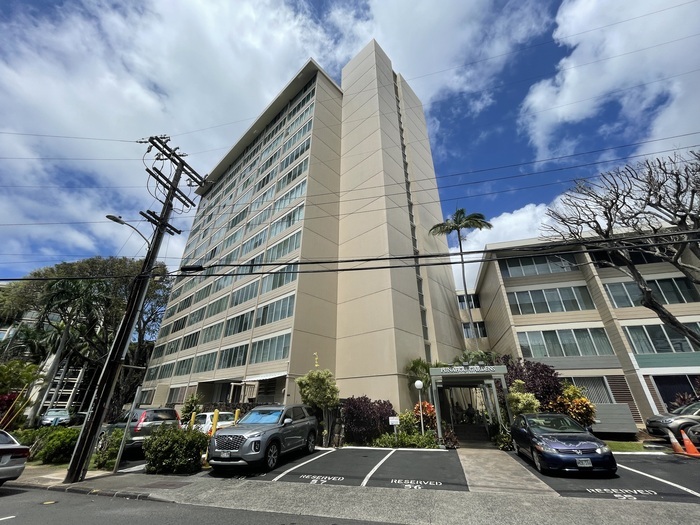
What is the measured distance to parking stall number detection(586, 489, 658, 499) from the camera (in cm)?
650

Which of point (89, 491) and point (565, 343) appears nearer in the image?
point (89, 491)

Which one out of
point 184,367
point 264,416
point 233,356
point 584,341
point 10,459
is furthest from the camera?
point 184,367

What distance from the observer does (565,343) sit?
21719 millimetres

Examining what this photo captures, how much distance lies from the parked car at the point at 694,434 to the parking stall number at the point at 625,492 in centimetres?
781

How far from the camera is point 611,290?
2183 cm

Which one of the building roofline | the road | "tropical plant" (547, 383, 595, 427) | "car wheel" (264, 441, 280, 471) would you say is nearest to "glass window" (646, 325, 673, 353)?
"tropical plant" (547, 383, 595, 427)

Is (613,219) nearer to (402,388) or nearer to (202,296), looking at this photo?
(402,388)

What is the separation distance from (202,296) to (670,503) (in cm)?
3829

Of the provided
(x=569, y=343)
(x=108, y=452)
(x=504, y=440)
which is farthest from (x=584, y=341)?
(x=108, y=452)

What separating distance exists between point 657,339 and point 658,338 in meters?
0.10

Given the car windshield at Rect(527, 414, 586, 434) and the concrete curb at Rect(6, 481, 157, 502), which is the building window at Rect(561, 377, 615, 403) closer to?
the car windshield at Rect(527, 414, 586, 434)

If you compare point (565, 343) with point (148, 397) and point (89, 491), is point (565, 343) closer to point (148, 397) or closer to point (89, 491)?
point (89, 491)

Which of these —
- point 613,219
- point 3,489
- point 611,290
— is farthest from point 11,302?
point 611,290

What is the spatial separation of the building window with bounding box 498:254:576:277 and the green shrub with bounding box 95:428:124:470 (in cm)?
2478
